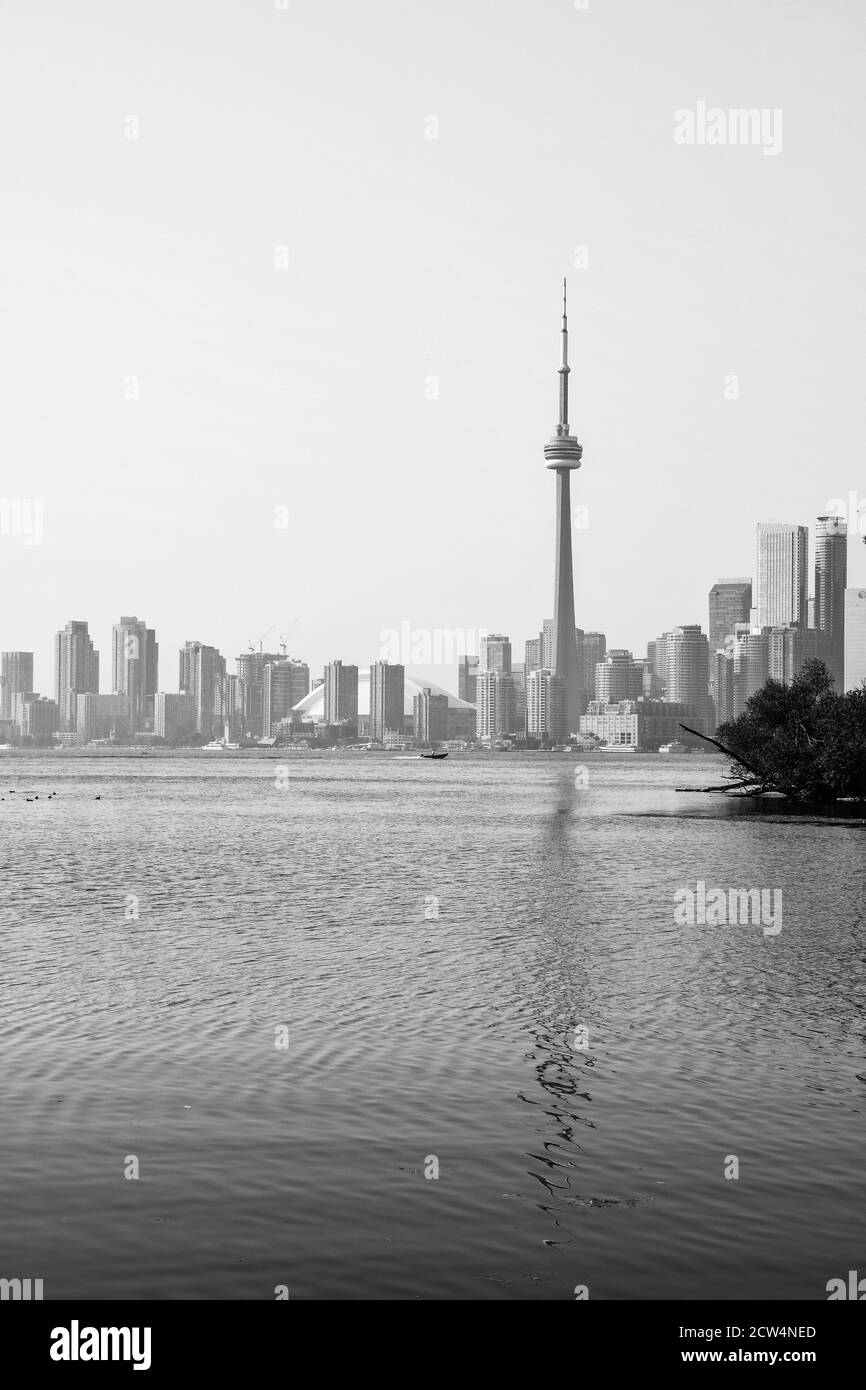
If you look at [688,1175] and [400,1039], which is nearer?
[688,1175]

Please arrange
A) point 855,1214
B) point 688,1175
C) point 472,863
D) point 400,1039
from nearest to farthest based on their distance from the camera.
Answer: point 855,1214 < point 688,1175 < point 400,1039 < point 472,863

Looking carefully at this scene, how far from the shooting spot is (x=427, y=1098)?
25625 millimetres

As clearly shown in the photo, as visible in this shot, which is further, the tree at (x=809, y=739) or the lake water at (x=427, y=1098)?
the tree at (x=809, y=739)

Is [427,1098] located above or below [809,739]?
below

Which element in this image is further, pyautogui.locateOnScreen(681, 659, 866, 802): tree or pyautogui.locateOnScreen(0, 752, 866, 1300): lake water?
pyautogui.locateOnScreen(681, 659, 866, 802): tree

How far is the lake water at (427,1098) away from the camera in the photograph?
58.6ft

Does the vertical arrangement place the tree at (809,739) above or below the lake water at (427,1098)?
above

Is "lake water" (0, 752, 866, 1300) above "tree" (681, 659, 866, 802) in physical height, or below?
below

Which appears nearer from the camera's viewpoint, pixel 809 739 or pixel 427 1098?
pixel 427 1098

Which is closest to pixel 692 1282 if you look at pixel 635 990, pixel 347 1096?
pixel 347 1096

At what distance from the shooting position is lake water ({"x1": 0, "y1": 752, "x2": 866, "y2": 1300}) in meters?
17.9

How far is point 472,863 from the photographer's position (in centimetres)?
8294

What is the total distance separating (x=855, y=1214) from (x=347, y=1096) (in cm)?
933
